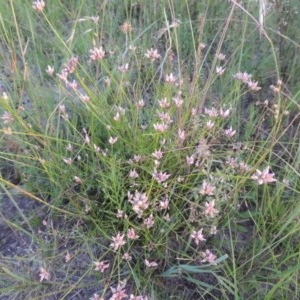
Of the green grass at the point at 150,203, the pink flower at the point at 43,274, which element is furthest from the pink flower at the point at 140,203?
the pink flower at the point at 43,274

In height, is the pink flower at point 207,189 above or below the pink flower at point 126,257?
above

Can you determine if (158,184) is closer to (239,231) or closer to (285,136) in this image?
(239,231)

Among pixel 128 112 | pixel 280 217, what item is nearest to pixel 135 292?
pixel 280 217

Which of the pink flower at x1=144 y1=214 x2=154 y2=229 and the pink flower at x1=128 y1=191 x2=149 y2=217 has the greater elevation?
the pink flower at x1=128 y1=191 x2=149 y2=217

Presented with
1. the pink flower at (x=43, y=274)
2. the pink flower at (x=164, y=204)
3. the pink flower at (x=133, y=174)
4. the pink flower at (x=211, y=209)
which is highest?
the pink flower at (x=211, y=209)

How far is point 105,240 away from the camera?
1294 mm

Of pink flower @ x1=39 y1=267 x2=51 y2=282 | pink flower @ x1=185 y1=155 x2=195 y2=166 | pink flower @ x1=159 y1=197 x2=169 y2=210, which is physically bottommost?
pink flower @ x1=39 y1=267 x2=51 y2=282

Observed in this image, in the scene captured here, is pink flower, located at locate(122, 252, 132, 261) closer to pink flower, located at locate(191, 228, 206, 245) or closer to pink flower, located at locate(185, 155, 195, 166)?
pink flower, located at locate(191, 228, 206, 245)

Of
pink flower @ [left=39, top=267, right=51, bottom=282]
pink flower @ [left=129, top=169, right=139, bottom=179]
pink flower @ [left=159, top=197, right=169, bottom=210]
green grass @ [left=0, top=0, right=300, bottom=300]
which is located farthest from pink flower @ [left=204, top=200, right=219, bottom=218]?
pink flower @ [left=39, top=267, right=51, bottom=282]

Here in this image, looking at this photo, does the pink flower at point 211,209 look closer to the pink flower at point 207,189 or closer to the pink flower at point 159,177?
the pink flower at point 207,189

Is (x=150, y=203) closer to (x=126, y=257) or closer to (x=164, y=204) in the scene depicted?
(x=164, y=204)

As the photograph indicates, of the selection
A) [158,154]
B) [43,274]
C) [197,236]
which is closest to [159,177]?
[158,154]

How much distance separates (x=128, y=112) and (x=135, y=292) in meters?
0.58

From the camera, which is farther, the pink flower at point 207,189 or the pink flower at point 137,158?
the pink flower at point 137,158
